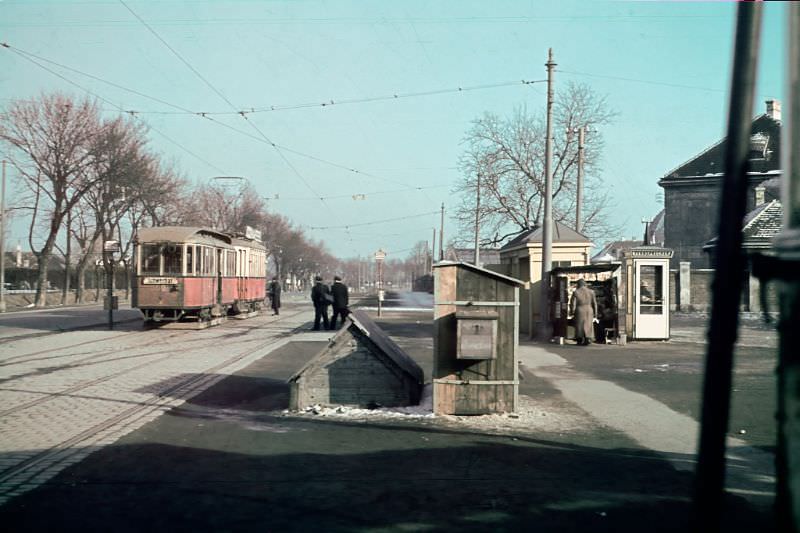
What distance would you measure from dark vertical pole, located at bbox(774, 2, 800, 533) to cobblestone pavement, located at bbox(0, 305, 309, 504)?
558 centimetres

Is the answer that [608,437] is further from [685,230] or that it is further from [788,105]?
[685,230]

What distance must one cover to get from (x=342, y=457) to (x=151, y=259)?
20119 mm

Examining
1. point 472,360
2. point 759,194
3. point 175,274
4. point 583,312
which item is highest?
point 759,194

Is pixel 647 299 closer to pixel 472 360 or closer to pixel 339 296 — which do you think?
pixel 339 296

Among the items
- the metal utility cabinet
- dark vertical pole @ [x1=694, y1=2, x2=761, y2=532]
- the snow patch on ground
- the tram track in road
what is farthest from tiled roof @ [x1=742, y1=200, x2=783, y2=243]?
dark vertical pole @ [x1=694, y1=2, x2=761, y2=532]

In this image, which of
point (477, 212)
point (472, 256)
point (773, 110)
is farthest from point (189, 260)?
point (773, 110)

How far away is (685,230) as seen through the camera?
53.8 meters

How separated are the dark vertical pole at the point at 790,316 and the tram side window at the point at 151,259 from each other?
2467 centimetres

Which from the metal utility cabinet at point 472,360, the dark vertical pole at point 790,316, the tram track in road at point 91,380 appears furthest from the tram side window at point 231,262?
the dark vertical pole at point 790,316

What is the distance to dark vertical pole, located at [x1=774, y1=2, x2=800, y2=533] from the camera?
2.90 meters

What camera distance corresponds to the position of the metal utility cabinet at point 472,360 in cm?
974

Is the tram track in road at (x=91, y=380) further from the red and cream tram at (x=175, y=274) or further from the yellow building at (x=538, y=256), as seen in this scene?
the yellow building at (x=538, y=256)

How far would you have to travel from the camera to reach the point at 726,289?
9.42 feet

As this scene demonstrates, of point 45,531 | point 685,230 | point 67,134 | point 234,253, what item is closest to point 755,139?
point 685,230
